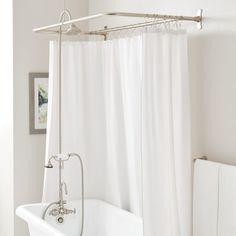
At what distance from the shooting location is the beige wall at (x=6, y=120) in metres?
4.33

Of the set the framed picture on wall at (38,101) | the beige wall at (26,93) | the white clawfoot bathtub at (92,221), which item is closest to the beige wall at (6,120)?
the beige wall at (26,93)

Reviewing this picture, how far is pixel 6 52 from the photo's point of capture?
14.4ft

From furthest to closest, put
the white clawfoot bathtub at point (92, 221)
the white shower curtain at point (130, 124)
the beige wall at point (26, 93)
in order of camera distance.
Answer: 1. the beige wall at point (26, 93)
2. the white clawfoot bathtub at point (92, 221)
3. the white shower curtain at point (130, 124)

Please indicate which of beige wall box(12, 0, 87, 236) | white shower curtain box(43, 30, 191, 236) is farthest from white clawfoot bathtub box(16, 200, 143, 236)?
beige wall box(12, 0, 87, 236)

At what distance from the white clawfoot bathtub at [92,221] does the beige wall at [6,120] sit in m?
0.52

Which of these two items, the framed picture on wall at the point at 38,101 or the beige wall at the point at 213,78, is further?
the framed picture on wall at the point at 38,101

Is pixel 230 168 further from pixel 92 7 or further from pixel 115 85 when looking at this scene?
pixel 92 7

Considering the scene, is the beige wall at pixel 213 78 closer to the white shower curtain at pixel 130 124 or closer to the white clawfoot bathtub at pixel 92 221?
the white shower curtain at pixel 130 124

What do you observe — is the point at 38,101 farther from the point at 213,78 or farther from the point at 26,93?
the point at 213,78

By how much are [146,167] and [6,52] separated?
73.0 inches

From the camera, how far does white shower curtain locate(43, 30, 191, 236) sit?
3131mm

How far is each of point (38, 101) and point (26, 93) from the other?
12cm

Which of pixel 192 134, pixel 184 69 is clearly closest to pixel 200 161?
pixel 192 134

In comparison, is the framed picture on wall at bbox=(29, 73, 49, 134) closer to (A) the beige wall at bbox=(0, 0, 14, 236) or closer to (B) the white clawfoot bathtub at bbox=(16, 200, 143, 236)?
(A) the beige wall at bbox=(0, 0, 14, 236)
